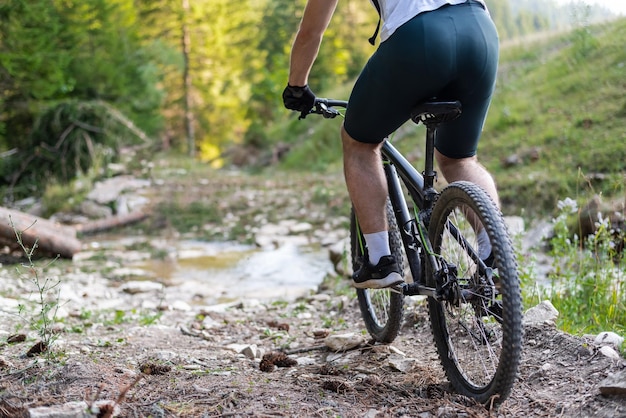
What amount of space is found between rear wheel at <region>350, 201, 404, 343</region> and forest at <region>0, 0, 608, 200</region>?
3.58 meters

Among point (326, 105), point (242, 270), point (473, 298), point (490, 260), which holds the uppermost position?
point (326, 105)

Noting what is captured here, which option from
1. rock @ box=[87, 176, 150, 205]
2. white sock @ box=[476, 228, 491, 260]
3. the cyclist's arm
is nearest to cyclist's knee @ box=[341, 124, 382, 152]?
the cyclist's arm

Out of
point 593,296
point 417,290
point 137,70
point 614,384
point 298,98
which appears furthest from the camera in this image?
point 137,70

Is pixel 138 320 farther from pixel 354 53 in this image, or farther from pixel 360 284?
pixel 354 53

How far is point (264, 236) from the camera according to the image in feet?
25.4

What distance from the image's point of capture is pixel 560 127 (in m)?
8.39

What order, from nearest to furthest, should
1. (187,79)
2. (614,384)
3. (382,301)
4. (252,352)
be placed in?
(614,384)
(252,352)
(382,301)
(187,79)

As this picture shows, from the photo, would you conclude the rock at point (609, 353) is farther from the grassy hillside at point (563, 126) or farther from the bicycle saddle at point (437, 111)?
the grassy hillside at point (563, 126)

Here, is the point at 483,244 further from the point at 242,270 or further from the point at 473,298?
the point at 242,270

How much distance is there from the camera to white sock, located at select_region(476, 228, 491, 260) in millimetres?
2250

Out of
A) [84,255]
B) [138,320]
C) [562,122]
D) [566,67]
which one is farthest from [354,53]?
[138,320]

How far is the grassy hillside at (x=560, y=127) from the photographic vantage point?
683 cm

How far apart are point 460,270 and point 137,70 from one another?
1415 centimetres

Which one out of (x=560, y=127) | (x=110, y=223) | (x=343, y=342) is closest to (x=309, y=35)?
(x=343, y=342)
